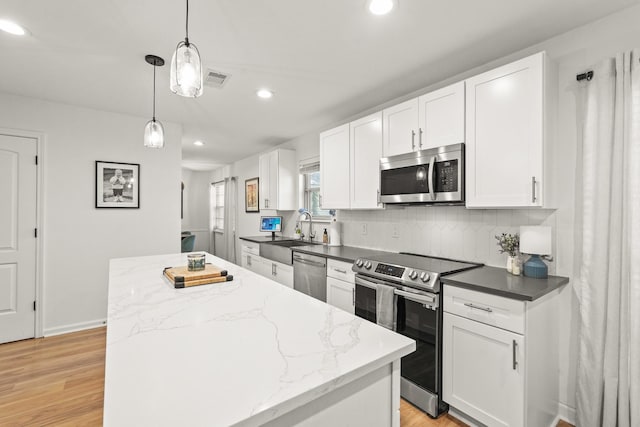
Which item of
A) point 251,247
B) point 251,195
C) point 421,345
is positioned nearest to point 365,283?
point 421,345

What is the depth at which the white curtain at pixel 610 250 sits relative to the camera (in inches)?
64.8

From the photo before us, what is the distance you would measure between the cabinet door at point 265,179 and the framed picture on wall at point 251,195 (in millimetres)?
634

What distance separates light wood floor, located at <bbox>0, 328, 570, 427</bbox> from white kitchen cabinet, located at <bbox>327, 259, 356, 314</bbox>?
853 millimetres

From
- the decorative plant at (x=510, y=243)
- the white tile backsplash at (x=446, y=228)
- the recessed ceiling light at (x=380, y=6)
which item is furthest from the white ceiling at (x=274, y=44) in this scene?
the decorative plant at (x=510, y=243)

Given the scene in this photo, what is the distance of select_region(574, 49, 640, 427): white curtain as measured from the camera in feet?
5.40

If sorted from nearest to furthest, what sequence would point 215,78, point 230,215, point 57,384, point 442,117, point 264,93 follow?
point 442,117 < point 57,384 < point 215,78 < point 264,93 < point 230,215

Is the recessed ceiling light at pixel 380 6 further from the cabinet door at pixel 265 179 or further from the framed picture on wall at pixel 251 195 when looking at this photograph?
the framed picture on wall at pixel 251 195

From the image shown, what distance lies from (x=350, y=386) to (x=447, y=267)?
1.61 metres

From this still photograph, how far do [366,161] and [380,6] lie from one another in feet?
4.85

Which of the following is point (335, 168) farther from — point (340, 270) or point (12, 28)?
point (12, 28)

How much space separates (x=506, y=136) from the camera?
1985 millimetres

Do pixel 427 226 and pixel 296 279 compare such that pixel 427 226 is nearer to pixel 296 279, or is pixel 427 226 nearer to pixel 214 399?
pixel 296 279

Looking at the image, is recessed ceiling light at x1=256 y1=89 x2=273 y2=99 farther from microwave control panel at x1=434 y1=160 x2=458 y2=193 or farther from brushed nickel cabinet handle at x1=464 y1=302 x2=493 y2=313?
brushed nickel cabinet handle at x1=464 y1=302 x2=493 y2=313

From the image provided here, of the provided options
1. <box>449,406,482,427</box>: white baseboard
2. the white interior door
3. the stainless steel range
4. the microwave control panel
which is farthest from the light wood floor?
the microwave control panel
